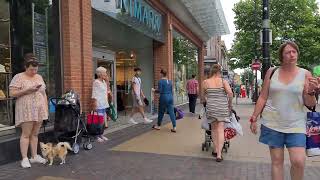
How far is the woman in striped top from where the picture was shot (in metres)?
8.20

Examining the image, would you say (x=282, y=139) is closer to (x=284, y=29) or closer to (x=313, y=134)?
(x=313, y=134)

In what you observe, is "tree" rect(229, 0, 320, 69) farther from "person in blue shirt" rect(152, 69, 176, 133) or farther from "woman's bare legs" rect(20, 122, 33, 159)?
"woman's bare legs" rect(20, 122, 33, 159)

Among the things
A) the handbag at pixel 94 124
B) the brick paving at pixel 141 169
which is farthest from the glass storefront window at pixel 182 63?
the brick paving at pixel 141 169

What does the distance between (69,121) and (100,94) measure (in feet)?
5.88

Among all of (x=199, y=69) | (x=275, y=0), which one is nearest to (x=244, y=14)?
(x=275, y=0)

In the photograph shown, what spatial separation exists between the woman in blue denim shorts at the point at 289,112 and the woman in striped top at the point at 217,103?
3034 mm

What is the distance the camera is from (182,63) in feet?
80.8

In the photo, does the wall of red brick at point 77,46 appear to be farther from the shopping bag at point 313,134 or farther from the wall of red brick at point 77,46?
the shopping bag at point 313,134

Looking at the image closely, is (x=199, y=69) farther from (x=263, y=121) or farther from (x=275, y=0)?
(x=263, y=121)

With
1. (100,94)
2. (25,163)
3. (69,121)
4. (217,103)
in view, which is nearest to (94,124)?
(69,121)

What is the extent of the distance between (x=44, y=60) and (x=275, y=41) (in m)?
27.7

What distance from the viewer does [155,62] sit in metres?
18.8

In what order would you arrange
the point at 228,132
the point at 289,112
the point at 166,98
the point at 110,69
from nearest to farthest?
the point at 289,112 → the point at 228,132 → the point at 166,98 → the point at 110,69

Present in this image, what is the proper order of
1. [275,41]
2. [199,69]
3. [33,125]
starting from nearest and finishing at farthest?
[33,125]
[199,69]
[275,41]
